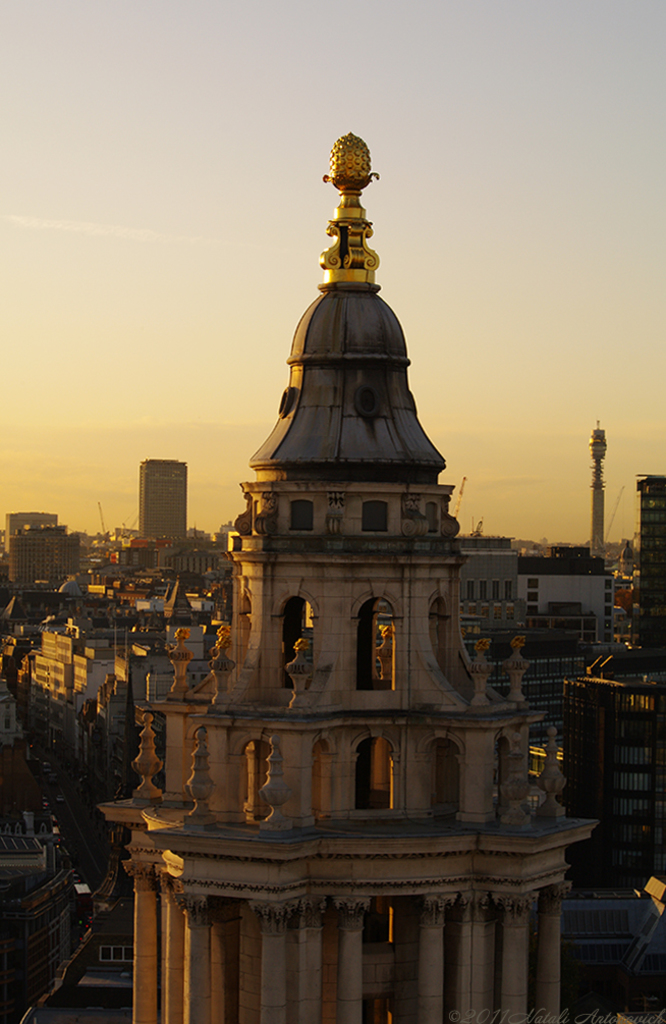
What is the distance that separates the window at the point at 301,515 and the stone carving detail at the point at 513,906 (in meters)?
8.75

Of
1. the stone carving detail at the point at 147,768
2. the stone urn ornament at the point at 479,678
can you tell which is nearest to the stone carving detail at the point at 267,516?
the stone urn ornament at the point at 479,678

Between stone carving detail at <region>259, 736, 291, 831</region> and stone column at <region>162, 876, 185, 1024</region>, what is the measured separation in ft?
13.3

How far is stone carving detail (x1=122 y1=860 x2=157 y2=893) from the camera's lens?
46.7 meters

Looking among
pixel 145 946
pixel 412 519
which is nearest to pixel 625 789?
pixel 145 946

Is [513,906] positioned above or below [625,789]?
above

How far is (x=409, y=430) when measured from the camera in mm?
45281

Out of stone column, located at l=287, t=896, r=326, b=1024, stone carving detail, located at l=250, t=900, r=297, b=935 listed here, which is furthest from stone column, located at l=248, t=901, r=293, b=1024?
stone column, located at l=287, t=896, r=326, b=1024

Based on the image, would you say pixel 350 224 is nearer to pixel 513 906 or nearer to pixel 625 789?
pixel 513 906

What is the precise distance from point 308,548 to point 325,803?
5359mm

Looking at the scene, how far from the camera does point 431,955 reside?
42.4m

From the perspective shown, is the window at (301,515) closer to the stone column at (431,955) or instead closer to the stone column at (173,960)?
the stone column at (173,960)

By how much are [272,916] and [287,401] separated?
37.4ft

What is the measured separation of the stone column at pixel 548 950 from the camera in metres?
44.7

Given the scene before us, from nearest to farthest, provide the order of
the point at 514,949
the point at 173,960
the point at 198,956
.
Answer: the point at 198,956
the point at 514,949
the point at 173,960
